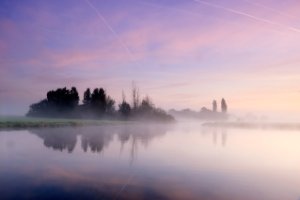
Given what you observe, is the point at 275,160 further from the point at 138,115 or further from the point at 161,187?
the point at 138,115

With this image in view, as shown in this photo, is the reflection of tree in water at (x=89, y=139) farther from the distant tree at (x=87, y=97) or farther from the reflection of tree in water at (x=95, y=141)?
the distant tree at (x=87, y=97)

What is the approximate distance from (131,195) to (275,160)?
11.2 m

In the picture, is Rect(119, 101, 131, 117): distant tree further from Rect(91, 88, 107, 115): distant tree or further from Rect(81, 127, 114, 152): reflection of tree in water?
Rect(81, 127, 114, 152): reflection of tree in water

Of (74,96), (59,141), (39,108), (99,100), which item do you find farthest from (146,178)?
(39,108)

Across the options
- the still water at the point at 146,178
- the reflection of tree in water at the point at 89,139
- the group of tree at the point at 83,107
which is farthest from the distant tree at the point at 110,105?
the still water at the point at 146,178

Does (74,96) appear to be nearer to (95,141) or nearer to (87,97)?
(87,97)

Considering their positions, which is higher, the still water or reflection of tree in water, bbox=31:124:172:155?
reflection of tree in water, bbox=31:124:172:155

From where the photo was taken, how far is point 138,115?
348 feet

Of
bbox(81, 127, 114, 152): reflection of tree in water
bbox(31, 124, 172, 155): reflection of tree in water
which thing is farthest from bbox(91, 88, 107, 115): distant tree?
bbox(81, 127, 114, 152): reflection of tree in water

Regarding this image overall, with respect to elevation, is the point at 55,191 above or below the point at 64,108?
below

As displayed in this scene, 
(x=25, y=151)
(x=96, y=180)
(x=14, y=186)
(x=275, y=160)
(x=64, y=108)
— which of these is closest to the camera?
(x=14, y=186)

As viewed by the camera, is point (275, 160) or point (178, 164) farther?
point (275, 160)

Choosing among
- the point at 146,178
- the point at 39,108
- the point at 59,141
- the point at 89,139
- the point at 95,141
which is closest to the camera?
the point at 146,178

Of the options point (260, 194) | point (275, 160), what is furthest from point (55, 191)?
point (275, 160)
